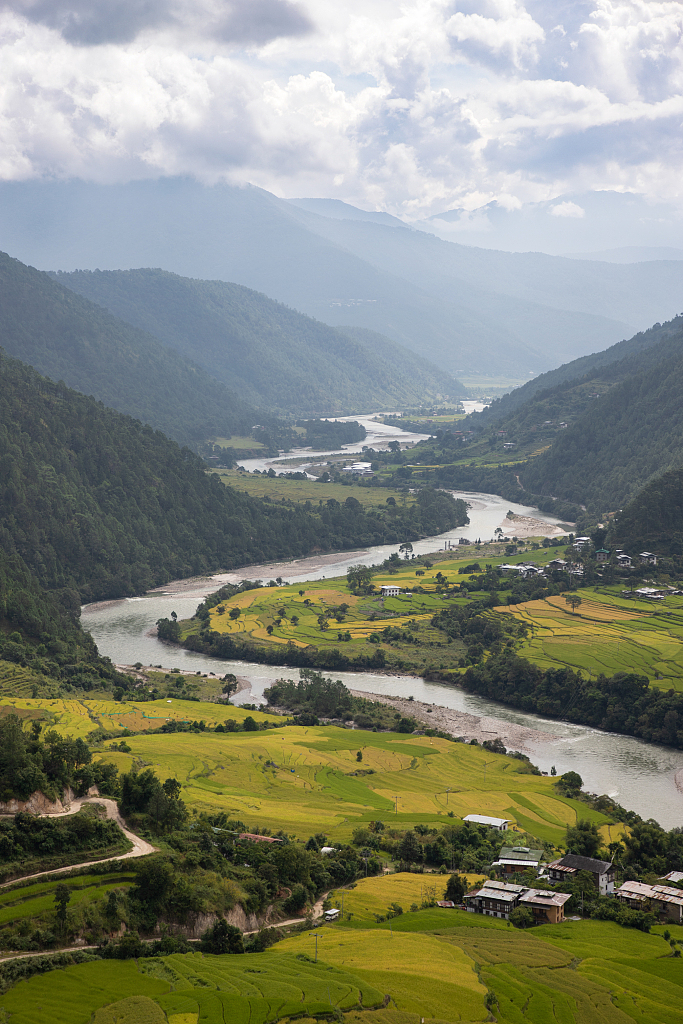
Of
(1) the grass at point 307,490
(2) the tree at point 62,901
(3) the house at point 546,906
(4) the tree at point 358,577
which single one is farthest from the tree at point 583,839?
(1) the grass at point 307,490

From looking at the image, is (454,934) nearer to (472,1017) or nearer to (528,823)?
(472,1017)

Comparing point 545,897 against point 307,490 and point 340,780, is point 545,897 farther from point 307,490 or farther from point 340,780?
point 307,490

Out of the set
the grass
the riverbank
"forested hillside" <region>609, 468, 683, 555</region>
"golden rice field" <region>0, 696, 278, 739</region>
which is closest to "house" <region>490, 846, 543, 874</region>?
the riverbank

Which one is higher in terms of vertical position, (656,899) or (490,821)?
(656,899)

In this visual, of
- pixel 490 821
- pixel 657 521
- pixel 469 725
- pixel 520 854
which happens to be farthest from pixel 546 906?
pixel 657 521

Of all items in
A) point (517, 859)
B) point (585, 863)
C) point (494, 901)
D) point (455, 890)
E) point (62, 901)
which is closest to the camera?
point (62, 901)

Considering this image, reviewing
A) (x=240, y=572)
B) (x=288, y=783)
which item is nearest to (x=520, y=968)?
(x=288, y=783)
